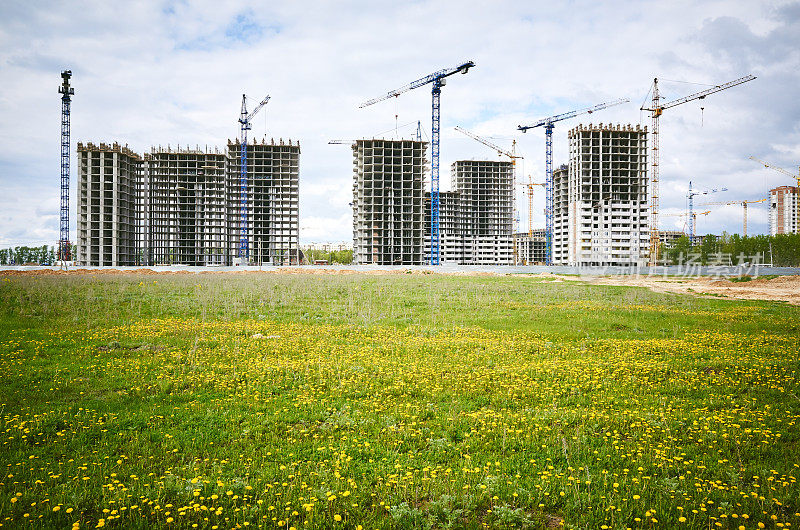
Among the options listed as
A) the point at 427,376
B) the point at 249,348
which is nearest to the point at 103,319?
the point at 249,348

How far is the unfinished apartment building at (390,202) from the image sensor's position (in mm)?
127875

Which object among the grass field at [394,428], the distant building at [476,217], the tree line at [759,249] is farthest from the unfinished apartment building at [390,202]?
the grass field at [394,428]

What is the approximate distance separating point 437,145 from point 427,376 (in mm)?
118767

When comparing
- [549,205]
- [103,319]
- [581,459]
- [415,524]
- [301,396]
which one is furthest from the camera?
[549,205]

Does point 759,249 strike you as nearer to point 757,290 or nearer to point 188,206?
point 757,290

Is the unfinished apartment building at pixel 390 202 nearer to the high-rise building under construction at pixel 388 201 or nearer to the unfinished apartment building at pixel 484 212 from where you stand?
the high-rise building under construction at pixel 388 201

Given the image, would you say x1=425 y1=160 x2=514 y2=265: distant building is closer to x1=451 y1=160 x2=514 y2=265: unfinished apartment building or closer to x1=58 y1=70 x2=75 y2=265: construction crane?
x1=451 y1=160 x2=514 y2=265: unfinished apartment building

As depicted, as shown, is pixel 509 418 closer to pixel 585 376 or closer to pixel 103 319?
pixel 585 376

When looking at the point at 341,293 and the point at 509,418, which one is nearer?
the point at 509,418

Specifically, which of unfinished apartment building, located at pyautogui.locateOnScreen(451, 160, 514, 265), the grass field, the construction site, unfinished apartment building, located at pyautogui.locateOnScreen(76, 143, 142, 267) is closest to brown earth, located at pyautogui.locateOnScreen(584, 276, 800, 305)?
the grass field

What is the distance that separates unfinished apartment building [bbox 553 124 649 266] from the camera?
134375 millimetres

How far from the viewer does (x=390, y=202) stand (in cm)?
12750

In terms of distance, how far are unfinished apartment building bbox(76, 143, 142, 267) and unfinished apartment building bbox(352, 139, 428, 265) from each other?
66.6m

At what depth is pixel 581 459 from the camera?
24.5 ft
